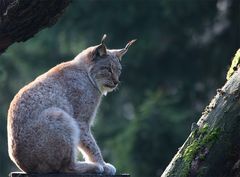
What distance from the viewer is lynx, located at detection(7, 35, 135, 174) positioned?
8.09 m

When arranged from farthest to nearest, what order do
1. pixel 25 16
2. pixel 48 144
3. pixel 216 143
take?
1. pixel 48 144
2. pixel 25 16
3. pixel 216 143

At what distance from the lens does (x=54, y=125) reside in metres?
8.17

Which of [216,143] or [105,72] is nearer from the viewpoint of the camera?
[216,143]

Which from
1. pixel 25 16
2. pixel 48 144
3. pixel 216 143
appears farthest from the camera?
pixel 48 144

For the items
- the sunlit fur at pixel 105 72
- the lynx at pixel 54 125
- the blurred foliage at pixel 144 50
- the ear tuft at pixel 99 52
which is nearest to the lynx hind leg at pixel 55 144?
the lynx at pixel 54 125

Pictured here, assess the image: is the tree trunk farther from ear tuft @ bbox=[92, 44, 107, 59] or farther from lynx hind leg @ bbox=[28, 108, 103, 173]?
ear tuft @ bbox=[92, 44, 107, 59]

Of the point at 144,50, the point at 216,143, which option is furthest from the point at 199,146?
the point at 144,50

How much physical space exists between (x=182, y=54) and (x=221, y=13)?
135 centimetres

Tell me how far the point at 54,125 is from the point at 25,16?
3.49 feet

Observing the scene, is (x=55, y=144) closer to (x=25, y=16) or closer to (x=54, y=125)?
(x=54, y=125)

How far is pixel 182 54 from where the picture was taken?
974 inches

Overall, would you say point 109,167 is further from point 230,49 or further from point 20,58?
point 20,58

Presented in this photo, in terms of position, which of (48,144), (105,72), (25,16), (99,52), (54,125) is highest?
(99,52)

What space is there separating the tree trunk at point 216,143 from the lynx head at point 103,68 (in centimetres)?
250
